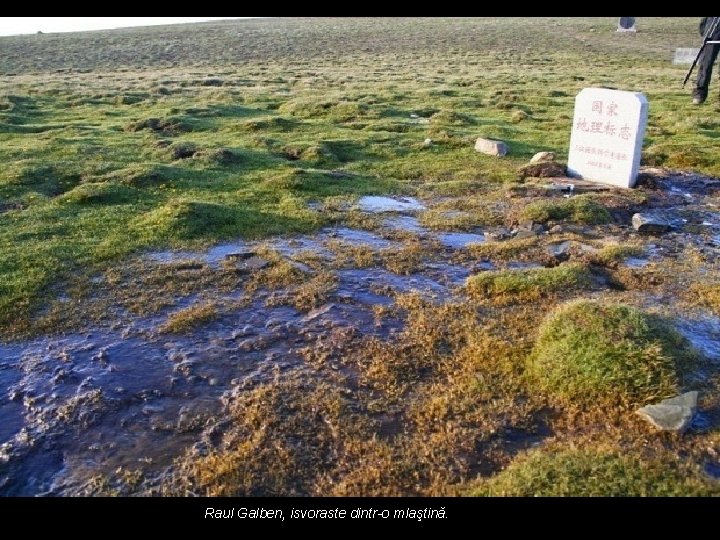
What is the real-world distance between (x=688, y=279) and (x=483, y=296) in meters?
3.65

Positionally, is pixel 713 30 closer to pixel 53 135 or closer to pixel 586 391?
pixel 586 391

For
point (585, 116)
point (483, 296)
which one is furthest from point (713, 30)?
point (483, 296)

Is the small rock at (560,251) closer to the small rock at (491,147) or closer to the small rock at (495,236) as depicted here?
the small rock at (495,236)

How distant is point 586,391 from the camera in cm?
667

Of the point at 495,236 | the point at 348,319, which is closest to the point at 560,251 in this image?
the point at 495,236

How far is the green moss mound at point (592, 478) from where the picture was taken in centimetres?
522

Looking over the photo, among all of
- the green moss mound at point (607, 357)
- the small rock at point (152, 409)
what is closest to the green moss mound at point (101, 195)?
the small rock at point (152, 409)

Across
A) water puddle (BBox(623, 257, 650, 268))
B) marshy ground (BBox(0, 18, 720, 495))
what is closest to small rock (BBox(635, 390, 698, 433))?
marshy ground (BBox(0, 18, 720, 495))

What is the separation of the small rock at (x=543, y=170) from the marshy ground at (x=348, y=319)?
0.79 metres

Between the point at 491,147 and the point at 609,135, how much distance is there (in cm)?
518

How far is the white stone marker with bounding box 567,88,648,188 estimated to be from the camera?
1474 cm
